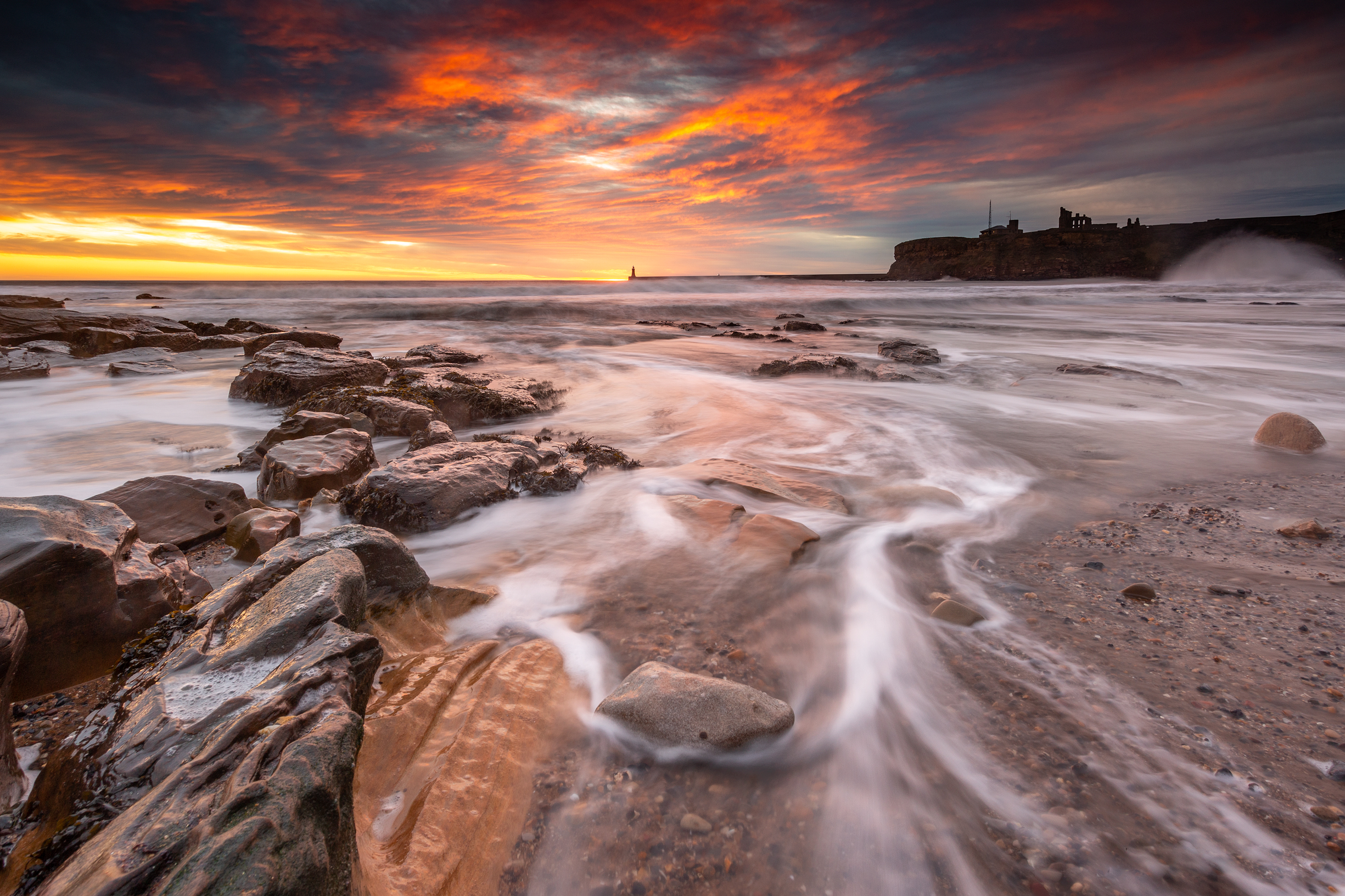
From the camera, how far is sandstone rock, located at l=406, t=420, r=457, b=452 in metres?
4.24

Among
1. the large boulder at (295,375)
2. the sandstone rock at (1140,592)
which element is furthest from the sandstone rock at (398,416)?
the sandstone rock at (1140,592)

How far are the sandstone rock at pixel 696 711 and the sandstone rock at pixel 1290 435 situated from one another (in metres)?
5.16

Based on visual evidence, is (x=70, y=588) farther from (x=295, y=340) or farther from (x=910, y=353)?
(x=910, y=353)

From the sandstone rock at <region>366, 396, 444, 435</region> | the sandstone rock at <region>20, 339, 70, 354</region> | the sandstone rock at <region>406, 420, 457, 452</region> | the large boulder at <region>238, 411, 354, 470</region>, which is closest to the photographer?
the large boulder at <region>238, 411, 354, 470</region>

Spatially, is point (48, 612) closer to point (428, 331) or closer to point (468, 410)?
point (468, 410)

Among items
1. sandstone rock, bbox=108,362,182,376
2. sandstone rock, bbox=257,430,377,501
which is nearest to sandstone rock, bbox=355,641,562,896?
sandstone rock, bbox=257,430,377,501

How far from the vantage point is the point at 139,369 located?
8031 mm

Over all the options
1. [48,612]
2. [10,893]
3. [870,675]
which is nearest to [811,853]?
[870,675]

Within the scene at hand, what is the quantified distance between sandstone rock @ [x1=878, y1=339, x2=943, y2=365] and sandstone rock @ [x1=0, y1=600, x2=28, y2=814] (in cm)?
981

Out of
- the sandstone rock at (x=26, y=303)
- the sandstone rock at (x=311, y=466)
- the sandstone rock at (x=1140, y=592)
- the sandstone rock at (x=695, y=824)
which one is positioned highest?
the sandstone rock at (x=26, y=303)

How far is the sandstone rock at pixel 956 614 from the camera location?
2.37 metres

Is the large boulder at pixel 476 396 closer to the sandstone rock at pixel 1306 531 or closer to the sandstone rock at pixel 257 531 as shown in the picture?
the sandstone rock at pixel 257 531

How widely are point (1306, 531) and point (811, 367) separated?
6081 millimetres

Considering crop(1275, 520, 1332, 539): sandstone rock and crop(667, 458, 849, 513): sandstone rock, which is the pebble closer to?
crop(667, 458, 849, 513): sandstone rock
